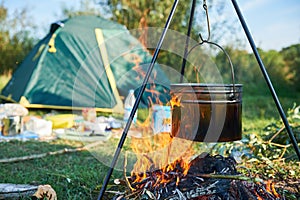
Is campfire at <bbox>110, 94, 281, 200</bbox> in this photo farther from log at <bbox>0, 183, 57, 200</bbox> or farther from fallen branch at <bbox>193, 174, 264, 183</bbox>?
log at <bbox>0, 183, 57, 200</bbox>

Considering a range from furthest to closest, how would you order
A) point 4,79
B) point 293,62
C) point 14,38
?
point 14,38, point 4,79, point 293,62

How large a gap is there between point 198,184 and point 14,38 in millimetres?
7666

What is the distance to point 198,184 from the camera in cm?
166

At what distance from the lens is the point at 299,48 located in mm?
6723

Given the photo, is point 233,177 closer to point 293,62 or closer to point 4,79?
point 293,62

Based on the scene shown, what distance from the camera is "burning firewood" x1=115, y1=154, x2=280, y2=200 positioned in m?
1.60

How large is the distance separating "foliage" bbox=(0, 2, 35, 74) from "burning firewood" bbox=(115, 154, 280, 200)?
21.7 ft

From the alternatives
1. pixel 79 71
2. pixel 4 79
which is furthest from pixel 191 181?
pixel 4 79

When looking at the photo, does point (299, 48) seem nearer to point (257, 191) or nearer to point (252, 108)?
point (252, 108)

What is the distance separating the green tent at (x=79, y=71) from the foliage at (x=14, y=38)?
2.86 m

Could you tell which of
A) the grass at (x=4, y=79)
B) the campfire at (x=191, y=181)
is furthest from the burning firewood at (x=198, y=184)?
the grass at (x=4, y=79)

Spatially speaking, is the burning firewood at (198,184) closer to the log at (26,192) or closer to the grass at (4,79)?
the log at (26,192)

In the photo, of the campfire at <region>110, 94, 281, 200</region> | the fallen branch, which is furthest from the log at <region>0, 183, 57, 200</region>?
the fallen branch

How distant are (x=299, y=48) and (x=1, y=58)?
6.55 meters
